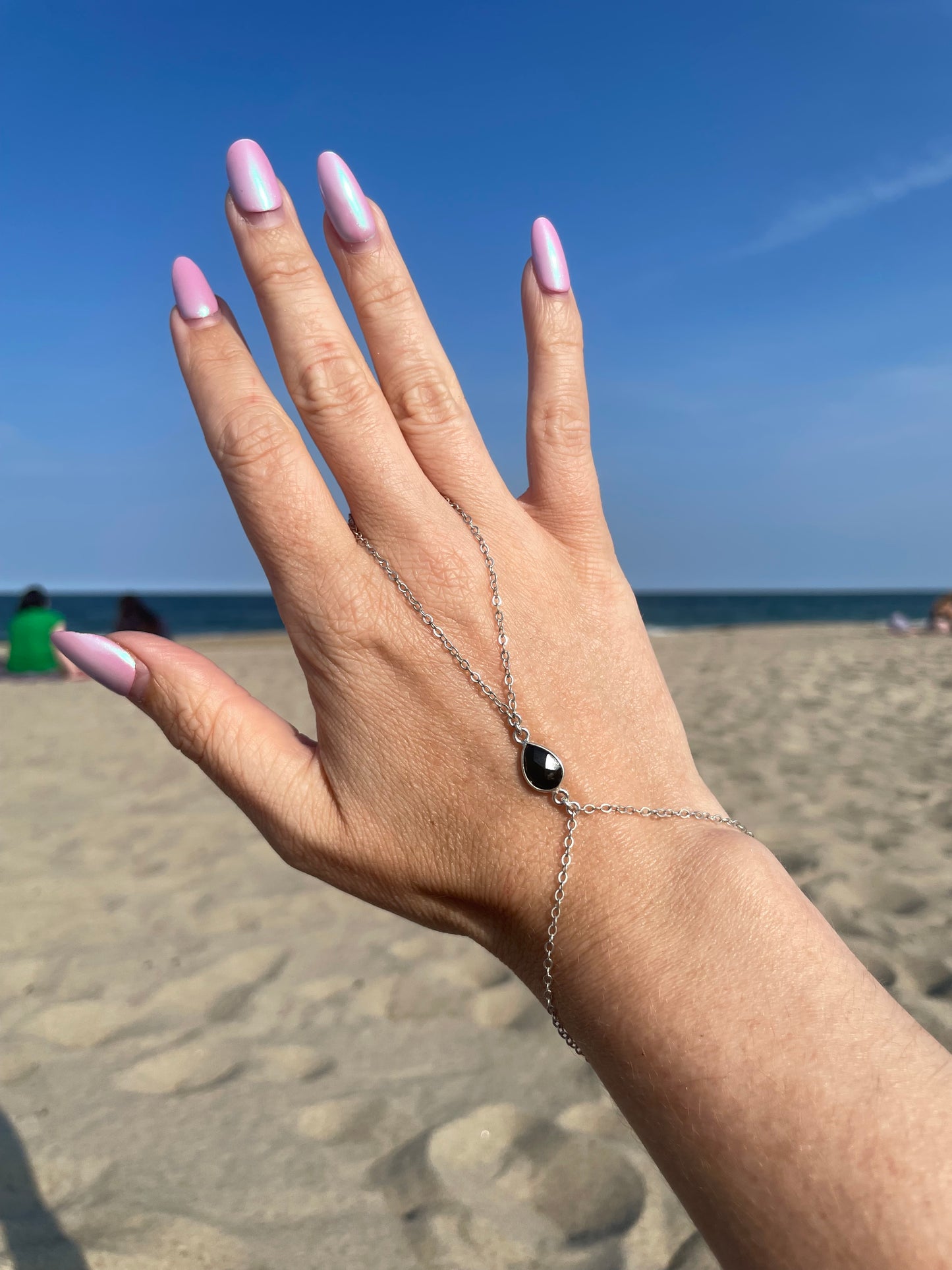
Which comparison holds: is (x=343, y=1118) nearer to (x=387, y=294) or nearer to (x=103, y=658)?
(x=103, y=658)

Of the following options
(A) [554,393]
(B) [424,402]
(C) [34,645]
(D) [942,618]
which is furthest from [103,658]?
(D) [942,618]

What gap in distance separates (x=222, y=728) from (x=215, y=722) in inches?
0.5

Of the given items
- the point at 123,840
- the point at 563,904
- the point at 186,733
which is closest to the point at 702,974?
the point at 563,904

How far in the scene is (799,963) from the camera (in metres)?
0.83

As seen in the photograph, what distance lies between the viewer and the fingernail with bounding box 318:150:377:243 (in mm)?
1319

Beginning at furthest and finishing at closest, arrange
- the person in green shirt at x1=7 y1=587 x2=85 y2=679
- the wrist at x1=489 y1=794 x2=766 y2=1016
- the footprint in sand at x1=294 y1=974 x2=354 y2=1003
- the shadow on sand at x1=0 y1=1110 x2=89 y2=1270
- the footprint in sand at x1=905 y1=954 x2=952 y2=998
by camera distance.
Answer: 1. the person in green shirt at x1=7 y1=587 x2=85 y2=679
2. the footprint in sand at x1=294 y1=974 x2=354 y2=1003
3. the footprint in sand at x1=905 y1=954 x2=952 y2=998
4. the shadow on sand at x1=0 y1=1110 x2=89 y2=1270
5. the wrist at x1=489 y1=794 x2=766 y2=1016

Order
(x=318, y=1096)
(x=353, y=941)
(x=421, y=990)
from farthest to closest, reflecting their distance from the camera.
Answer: (x=353, y=941)
(x=421, y=990)
(x=318, y=1096)

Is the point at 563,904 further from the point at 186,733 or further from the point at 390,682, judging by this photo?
the point at 186,733

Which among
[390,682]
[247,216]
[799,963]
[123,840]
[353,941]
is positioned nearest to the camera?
[799,963]

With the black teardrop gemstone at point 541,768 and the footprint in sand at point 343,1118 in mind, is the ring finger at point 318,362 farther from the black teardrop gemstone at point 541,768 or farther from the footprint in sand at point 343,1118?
the footprint in sand at point 343,1118

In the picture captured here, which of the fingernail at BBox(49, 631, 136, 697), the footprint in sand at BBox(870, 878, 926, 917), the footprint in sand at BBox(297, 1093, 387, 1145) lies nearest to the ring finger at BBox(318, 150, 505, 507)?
the fingernail at BBox(49, 631, 136, 697)

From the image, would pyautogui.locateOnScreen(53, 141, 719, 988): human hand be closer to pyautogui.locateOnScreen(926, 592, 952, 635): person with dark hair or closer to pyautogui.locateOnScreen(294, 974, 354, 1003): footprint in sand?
pyautogui.locateOnScreen(294, 974, 354, 1003): footprint in sand

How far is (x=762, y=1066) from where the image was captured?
2.48ft

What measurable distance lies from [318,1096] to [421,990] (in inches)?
21.3
